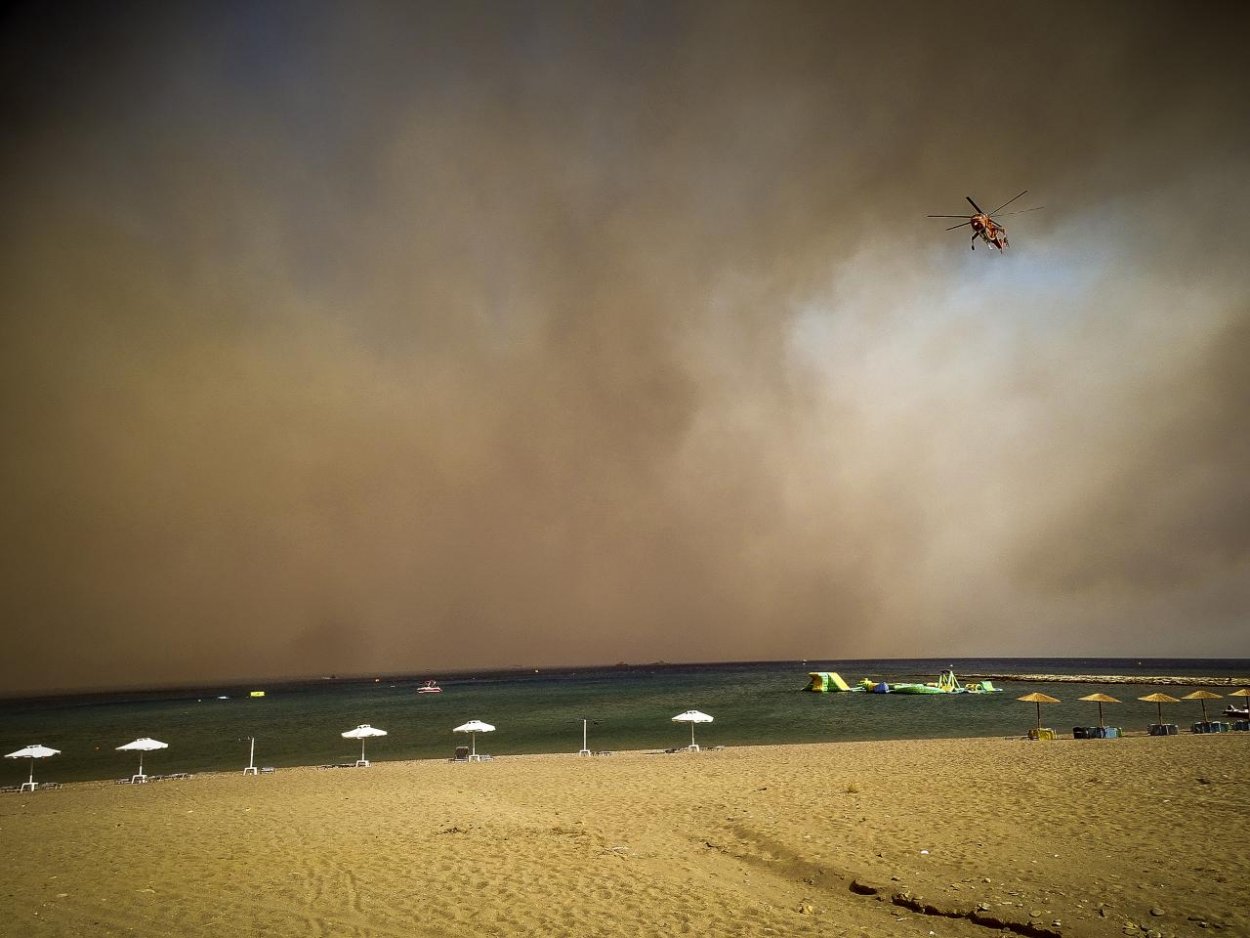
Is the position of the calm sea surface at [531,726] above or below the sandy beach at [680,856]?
below

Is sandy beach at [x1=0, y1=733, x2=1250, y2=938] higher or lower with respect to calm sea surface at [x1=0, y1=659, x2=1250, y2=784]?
higher

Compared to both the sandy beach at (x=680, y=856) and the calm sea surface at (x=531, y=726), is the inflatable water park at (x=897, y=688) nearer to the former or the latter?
the calm sea surface at (x=531, y=726)

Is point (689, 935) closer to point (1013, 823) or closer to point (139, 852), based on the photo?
point (1013, 823)

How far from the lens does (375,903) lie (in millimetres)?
10609

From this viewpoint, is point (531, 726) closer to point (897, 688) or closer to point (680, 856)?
point (680, 856)

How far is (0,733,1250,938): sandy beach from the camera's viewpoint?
9.45 metres

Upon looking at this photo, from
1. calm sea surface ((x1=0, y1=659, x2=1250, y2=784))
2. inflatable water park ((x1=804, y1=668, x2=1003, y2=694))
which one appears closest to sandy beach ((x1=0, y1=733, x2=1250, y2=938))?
calm sea surface ((x1=0, y1=659, x2=1250, y2=784))

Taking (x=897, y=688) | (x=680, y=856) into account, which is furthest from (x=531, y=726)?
(x=897, y=688)

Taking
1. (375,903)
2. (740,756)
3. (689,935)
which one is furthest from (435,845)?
(740,756)

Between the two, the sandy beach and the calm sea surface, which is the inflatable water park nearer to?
the calm sea surface

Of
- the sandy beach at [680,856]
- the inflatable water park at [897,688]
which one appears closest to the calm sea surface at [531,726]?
the inflatable water park at [897,688]

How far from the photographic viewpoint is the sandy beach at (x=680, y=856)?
9445 millimetres

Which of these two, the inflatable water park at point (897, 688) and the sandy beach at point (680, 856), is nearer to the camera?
the sandy beach at point (680, 856)

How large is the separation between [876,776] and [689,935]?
15341 mm
